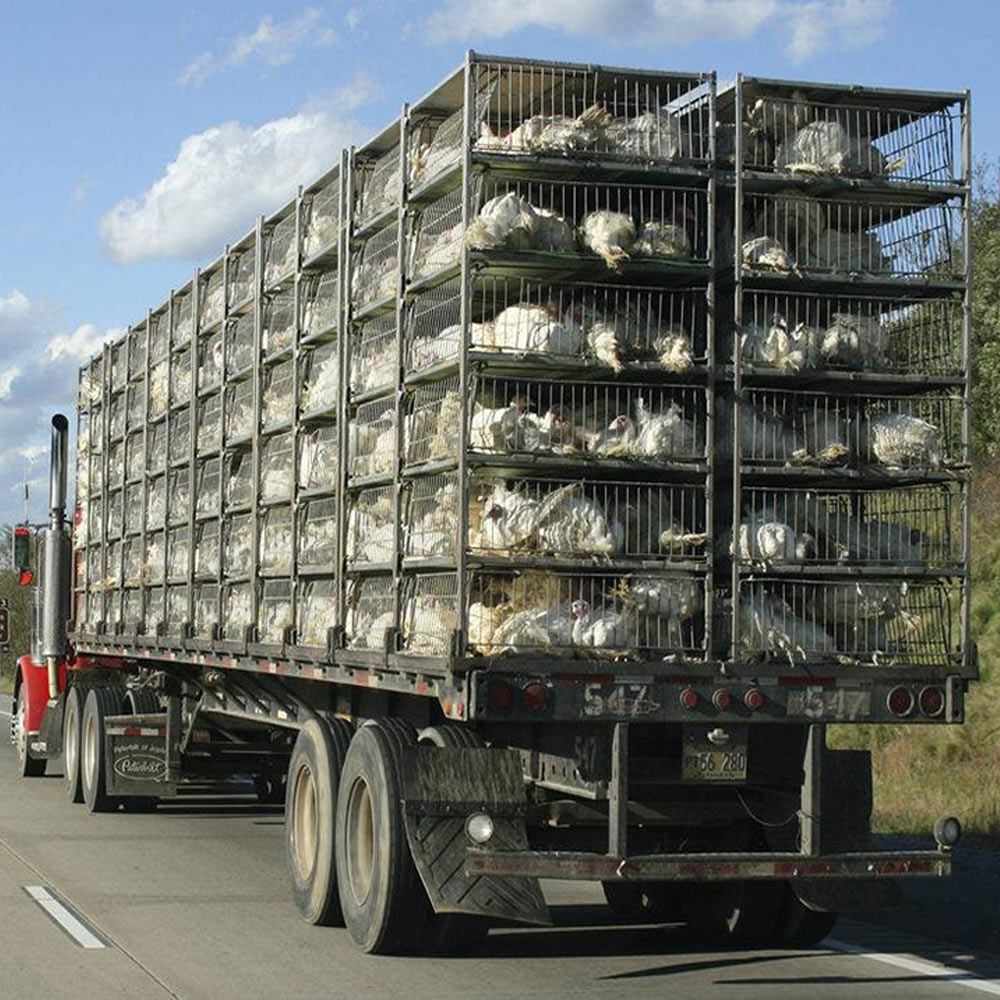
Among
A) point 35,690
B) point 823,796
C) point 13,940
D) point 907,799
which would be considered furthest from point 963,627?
point 35,690

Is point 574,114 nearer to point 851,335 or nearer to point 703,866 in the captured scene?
point 851,335

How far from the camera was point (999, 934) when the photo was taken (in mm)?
12156

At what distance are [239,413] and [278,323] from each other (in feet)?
3.73

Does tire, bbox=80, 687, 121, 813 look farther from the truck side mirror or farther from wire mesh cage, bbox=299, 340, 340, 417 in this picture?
wire mesh cage, bbox=299, 340, 340, 417

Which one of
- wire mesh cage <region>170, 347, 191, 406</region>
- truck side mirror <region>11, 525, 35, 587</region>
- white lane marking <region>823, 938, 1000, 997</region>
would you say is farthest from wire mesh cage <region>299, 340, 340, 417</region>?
truck side mirror <region>11, 525, 35, 587</region>

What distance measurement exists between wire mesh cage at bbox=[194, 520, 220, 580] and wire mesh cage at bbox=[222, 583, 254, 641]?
14.2 inches

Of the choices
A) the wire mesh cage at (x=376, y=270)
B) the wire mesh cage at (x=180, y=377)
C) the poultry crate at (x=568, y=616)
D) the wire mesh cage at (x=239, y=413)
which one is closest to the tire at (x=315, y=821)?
the poultry crate at (x=568, y=616)

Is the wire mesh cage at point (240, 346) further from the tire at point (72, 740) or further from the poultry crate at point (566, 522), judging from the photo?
the tire at point (72, 740)

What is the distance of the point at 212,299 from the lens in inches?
660

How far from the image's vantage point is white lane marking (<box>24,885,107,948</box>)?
36.9 feet

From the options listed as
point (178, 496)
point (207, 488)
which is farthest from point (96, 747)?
point (207, 488)

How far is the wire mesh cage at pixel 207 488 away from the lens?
16.1m

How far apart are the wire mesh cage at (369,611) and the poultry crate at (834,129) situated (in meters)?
3.04

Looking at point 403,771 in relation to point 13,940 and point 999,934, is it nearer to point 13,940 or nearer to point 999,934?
point 13,940
